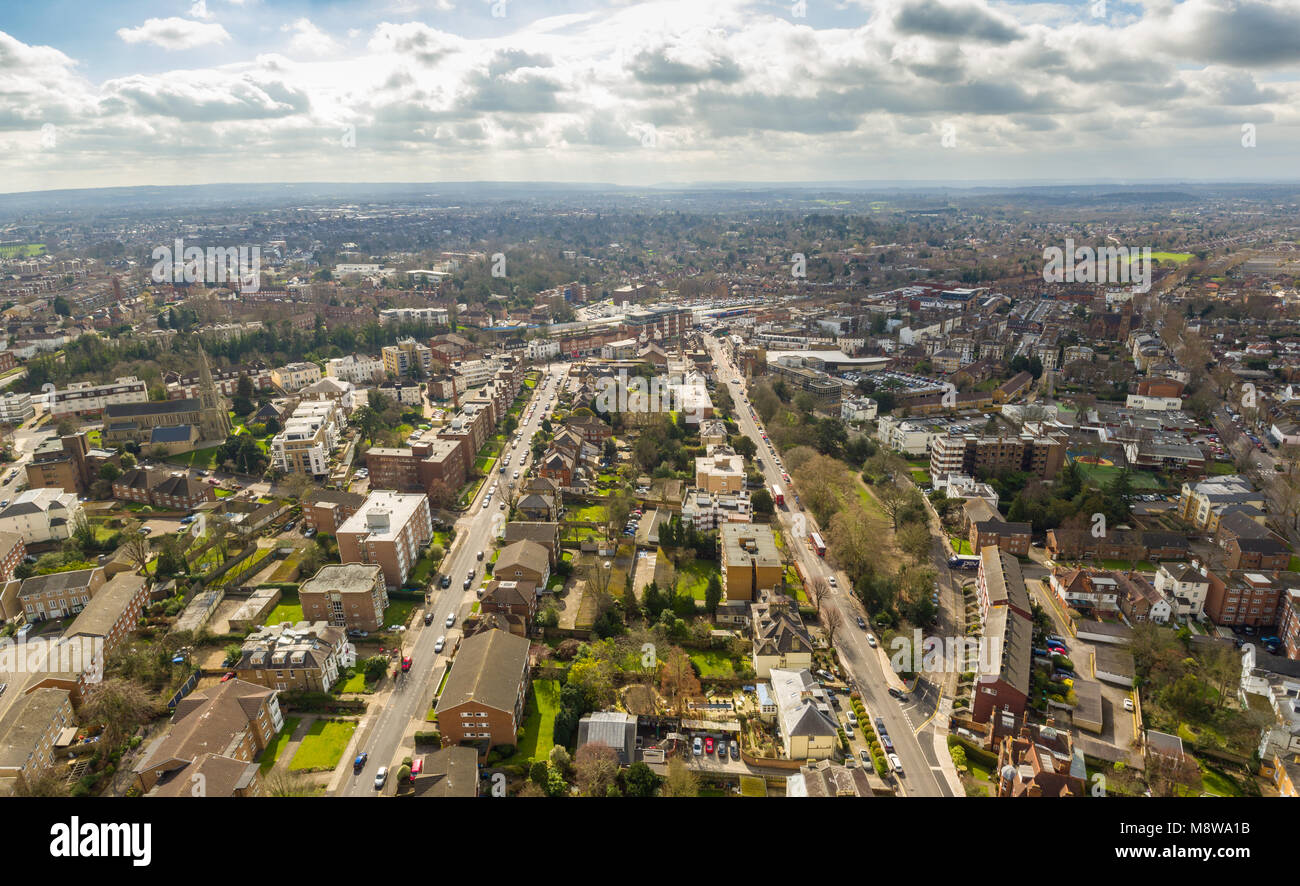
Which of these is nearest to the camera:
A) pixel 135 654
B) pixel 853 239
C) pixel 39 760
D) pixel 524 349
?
pixel 39 760

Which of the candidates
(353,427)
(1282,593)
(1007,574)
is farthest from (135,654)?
(1282,593)

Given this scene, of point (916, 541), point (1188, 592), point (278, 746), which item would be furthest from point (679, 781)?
point (1188, 592)

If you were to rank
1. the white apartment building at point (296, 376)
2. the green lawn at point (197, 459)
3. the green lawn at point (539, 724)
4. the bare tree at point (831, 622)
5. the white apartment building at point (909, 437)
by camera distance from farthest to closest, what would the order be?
1. the white apartment building at point (296, 376)
2. the white apartment building at point (909, 437)
3. the green lawn at point (197, 459)
4. the bare tree at point (831, 622)
5. the green lawn at point (539, 724)

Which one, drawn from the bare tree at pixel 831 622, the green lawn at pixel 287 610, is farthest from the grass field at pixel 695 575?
the green lawn at pixel 287 610

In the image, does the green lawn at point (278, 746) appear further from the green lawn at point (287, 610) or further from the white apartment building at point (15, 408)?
the white apartment building at point (15, 408)

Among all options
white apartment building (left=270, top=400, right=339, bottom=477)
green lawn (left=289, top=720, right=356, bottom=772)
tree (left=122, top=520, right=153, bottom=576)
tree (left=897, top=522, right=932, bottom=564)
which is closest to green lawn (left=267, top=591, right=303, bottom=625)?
tree (left=122, top=520, right=153, bottom=576)
